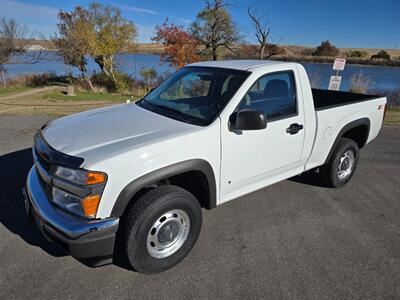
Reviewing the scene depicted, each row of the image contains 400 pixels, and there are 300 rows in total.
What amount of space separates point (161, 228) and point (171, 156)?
69cm

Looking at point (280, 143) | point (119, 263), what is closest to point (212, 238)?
point (119, 263)

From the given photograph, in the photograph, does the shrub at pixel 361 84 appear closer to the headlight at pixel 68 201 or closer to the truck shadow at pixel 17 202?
the truck shadow at pixel 17 202

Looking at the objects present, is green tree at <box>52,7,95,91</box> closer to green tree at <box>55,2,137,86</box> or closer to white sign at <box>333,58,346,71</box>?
green tree at <box>55,2,137,86</box>

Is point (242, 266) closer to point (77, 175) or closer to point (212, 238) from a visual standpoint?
point (212, 238)

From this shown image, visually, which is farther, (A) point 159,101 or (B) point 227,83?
(A) point 159,101

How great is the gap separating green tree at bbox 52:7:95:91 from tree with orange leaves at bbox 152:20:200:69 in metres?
4.21

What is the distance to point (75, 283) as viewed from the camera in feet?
8.18

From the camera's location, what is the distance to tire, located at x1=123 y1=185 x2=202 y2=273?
239 cm

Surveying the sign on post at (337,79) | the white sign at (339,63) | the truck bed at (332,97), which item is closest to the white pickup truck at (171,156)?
the truck bed at (332,97)

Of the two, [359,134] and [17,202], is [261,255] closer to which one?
[359,134]

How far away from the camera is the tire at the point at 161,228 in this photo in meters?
2.39

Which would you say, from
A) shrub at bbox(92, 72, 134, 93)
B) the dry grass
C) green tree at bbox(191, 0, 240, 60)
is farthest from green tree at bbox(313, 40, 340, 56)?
the dry grass

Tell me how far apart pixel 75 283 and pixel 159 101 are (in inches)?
82.5

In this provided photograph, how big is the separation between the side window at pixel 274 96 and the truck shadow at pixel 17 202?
7.74 ft
